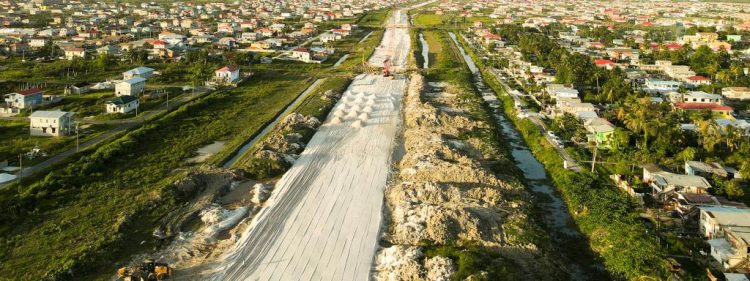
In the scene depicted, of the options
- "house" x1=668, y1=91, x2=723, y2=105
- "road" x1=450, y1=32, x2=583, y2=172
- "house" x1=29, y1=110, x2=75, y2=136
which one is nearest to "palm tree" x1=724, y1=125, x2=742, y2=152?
"road" x1=450, y1=32, x2=583, y2=172

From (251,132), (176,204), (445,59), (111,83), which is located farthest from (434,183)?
(445,59)

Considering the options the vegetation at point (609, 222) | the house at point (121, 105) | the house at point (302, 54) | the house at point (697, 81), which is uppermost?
the house at point (302, 54)

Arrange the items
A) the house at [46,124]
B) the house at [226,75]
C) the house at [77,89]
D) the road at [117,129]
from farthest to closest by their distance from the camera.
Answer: the house at [226,75]
the house at [77,89]
the house at [46,124]
the road at [117,129]

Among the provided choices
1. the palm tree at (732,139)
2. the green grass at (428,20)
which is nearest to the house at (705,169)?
the palm tree at (732,139)

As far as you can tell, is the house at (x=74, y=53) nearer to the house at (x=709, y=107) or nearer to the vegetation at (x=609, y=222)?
the vegetation at (x=609, y=222)

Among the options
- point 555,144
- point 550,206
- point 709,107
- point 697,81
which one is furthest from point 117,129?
point 697,81

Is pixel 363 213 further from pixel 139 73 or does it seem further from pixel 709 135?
pixel 139 73

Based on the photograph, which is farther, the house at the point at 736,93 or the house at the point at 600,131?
the house at the point at 736,93

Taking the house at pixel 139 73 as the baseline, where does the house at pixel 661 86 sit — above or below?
above
